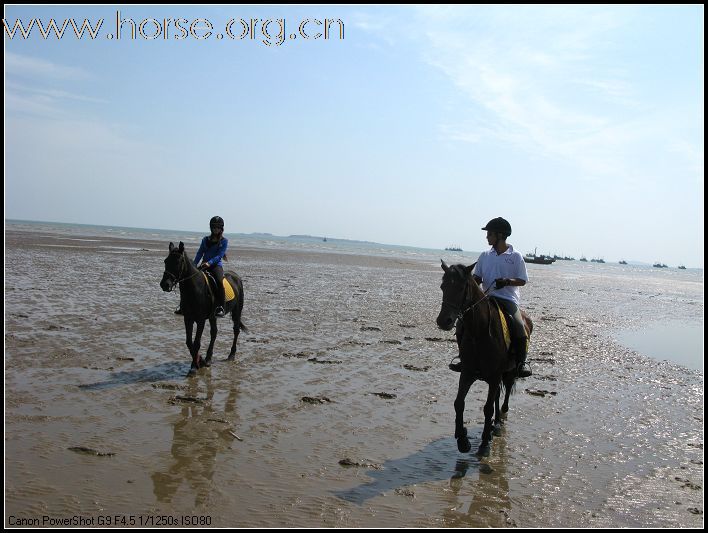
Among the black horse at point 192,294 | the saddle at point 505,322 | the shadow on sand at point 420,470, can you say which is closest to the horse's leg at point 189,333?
the black horse at point 192,294

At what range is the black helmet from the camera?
6.82m

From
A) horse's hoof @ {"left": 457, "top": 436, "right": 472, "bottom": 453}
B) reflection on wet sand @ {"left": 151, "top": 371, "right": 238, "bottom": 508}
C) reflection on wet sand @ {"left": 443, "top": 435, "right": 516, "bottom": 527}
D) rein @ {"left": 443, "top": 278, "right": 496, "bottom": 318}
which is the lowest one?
reflection on wet sand @ {"left": 443, "top": 435, "right": 516, "bottom": 527}

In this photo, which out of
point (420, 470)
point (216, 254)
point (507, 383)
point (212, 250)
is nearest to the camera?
point (420, 470)

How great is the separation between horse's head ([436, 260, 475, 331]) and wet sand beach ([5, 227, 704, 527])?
1714 millimetres

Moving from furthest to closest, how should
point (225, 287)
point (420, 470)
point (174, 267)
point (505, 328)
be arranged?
point (225, 287), point (174, 267), point (505, 328), point (420, 470)

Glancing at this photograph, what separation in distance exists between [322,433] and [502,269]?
10.6 feet

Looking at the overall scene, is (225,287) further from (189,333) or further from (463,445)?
(463,445)

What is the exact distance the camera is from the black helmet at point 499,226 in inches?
268

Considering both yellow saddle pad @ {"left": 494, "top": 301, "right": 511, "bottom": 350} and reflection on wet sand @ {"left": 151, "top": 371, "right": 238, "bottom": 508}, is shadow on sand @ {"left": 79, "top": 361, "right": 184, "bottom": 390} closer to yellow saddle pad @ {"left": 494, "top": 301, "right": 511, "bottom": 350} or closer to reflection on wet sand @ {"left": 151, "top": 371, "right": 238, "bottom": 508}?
reflection on wet sand @ {"left": 151, "top": 371, "right": 238, "bottom": 508}

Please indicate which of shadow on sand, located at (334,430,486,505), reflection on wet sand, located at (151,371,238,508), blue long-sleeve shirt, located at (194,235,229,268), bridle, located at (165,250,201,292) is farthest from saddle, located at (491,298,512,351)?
blue long-sleeve shirt, located at (194,235,229,268)

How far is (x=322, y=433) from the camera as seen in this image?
21.4 ft

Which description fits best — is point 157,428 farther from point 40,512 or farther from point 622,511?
point 622,511

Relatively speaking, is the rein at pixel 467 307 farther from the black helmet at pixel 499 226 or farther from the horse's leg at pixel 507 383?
the horse's leg at pixel 507 383

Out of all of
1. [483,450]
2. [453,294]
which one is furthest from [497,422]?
[453,294]
